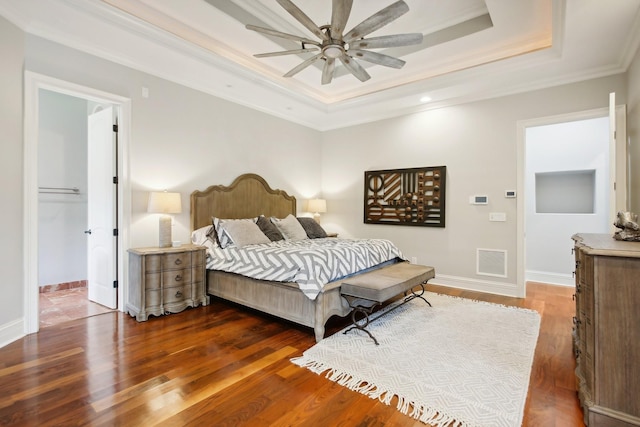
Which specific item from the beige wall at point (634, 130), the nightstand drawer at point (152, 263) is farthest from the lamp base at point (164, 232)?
the beige wall at point (634, 130)

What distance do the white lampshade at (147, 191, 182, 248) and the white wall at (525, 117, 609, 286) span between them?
5077mm

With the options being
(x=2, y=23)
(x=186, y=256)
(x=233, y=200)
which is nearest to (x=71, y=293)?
(x=186, y=256)

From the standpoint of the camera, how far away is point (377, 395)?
1.98 m

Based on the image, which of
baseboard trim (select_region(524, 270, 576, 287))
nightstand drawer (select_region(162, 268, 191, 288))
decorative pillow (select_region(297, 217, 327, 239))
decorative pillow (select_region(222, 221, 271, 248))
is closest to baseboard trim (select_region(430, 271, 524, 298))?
baseboard trim (select_region(524, 270, 576, 287))

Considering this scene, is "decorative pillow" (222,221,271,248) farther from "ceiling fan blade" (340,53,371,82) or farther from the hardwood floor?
"ceiling fan blade" (340,53,371,82)

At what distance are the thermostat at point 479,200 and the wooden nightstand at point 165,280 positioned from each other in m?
3.76

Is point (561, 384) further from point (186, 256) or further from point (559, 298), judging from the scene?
point (186, 256)

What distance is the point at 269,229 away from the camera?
4.45 metres

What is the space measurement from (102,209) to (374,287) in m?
3.30

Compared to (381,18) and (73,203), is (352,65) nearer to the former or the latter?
(381,18)

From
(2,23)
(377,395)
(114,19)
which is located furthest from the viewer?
(114,19)

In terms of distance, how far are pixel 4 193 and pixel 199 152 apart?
2068 millimetres

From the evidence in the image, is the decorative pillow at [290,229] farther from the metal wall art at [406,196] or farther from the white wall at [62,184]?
the white wall at [62,184]

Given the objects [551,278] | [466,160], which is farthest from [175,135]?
[551,278]
